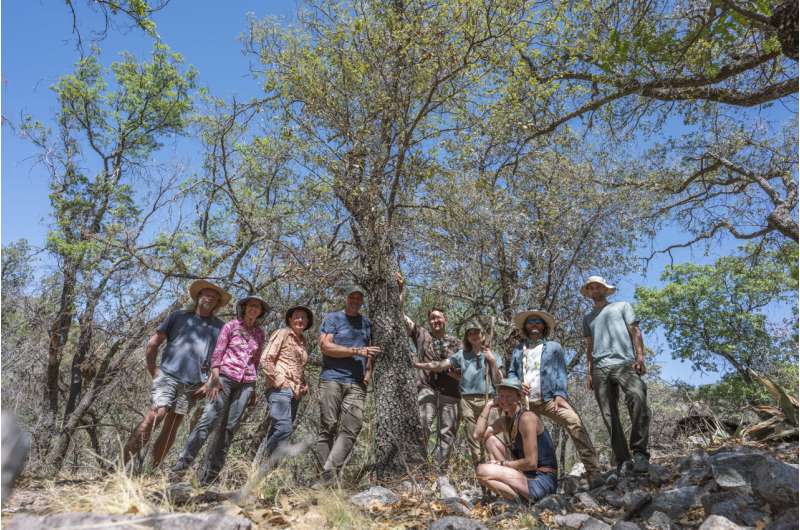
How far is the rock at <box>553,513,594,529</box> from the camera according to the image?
4.14m

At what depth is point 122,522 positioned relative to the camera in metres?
2.78

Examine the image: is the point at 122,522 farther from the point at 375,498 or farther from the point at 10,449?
the point at 375,498

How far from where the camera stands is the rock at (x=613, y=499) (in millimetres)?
4723

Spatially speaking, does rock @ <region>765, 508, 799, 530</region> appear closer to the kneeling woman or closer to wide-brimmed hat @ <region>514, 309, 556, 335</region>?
the kneeling woman

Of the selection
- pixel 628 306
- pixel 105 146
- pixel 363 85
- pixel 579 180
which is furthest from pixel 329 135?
pixel 105 146

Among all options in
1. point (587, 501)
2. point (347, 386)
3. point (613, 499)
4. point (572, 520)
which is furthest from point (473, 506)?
point (347, 386)

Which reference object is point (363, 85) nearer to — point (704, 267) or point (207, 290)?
point (207, 290)

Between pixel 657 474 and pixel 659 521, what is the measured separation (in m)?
1.22

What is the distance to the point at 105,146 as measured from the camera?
534 inches

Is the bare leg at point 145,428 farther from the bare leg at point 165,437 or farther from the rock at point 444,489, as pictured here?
the rock at point 444,489

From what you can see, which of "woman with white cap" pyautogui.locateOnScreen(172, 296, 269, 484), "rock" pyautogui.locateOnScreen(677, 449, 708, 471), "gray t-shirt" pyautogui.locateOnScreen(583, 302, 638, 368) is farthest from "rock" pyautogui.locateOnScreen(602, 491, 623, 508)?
"woman with white cap" pyautogui.locateOnScreen(172, 296, 269, 484)

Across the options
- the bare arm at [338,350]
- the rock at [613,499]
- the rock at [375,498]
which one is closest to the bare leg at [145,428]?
the bare arm at [338,350]

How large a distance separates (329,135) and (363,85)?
3.25ft

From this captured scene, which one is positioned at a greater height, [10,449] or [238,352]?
[238,352]
